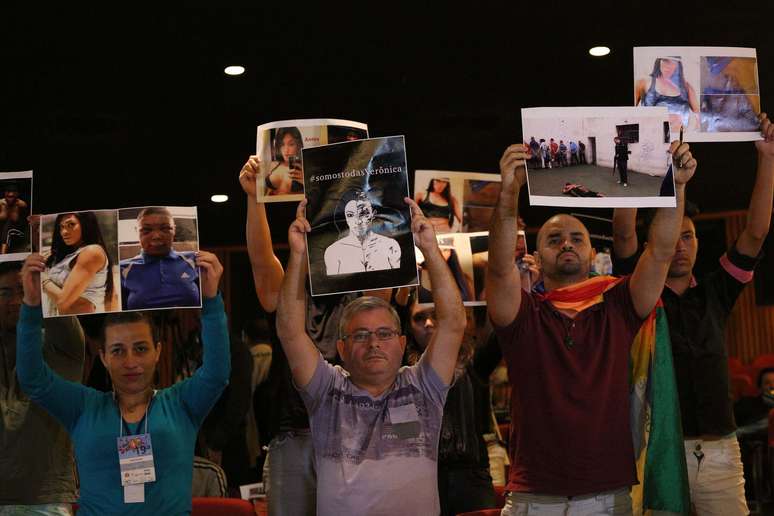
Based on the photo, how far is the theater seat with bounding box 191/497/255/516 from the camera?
3291mm

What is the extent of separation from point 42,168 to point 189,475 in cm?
607

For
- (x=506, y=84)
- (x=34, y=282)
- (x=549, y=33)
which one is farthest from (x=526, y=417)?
(x=506, y=84)

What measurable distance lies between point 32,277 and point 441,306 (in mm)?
1446

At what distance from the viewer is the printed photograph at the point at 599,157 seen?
286cm

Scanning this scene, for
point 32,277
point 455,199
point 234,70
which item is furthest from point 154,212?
point 234,70

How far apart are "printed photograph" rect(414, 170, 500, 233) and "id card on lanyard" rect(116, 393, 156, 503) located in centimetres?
159

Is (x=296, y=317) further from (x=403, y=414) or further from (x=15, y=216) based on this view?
(x=15, y=216)

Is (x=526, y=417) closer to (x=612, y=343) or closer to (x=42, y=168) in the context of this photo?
(x=612, y=343)

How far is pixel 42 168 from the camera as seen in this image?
8398 millimetres

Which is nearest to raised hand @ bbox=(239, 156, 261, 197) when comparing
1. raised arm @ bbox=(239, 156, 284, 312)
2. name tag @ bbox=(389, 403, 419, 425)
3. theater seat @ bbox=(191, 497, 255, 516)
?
raised arm @ bbox=(239, 156, 284, 312)

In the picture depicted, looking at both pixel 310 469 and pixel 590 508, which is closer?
pixel 590 508

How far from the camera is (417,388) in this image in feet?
9.73

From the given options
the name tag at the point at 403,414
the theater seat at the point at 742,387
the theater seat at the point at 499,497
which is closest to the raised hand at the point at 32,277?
the name tag at the point at 403,414

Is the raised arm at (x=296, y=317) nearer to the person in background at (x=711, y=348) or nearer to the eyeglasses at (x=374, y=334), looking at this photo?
the eyeglasses at (x=374, y=334)
